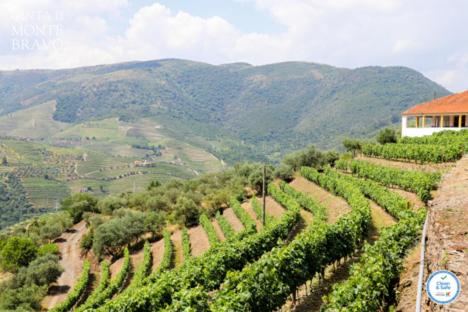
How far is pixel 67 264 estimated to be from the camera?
52.2 m

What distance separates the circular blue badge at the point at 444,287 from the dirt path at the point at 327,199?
2326 cm

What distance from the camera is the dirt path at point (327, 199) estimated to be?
30.7m

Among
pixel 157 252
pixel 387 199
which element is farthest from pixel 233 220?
pixel 387 199

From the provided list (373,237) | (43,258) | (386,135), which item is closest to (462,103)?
(386,135)

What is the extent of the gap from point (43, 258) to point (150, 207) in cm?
2176

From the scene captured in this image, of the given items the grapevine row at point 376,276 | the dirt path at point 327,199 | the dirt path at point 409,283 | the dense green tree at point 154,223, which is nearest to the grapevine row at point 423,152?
the dirt path at point 327,199

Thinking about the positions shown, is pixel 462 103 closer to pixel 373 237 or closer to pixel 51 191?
pixel 373 237

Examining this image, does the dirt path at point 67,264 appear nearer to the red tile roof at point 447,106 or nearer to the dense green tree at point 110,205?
the dense green tree at point 110,205

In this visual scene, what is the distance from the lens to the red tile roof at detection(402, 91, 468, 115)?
1734 inches

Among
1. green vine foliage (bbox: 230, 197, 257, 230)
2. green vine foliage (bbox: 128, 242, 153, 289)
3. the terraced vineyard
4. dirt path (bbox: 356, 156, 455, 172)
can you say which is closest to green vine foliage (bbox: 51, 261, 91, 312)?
the terraced vineyard

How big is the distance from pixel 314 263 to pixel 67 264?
44193 mm

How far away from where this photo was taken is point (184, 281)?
18844mm

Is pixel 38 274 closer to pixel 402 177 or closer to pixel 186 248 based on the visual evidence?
pixel 186 248

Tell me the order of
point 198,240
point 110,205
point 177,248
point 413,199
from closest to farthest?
1. point 413,199
2. point 198,240
3. point 177,248
4. point 110,205
